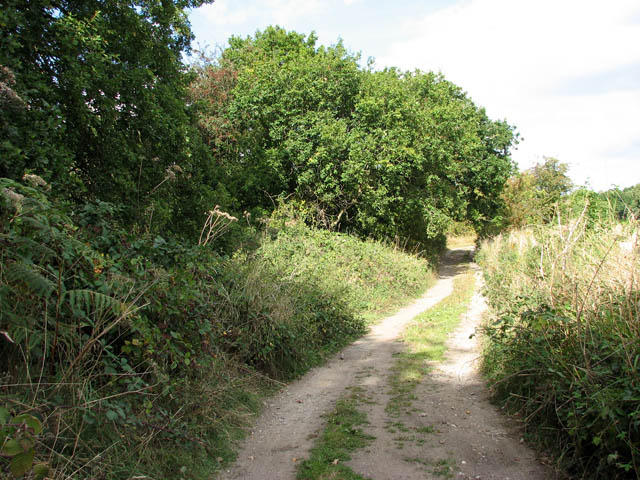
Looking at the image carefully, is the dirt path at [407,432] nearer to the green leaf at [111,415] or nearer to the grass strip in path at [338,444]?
the grass strip in path at [338,444]

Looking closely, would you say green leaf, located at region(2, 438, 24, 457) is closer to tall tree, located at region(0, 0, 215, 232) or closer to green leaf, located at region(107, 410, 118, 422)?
green leaf, located at region(107, 410, 118, 422)

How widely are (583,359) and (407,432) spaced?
195 cm

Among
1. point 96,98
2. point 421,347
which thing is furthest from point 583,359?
point 96,98

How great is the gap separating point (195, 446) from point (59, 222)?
8.15 ft

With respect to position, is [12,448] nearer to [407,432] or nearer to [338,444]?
[338,444]

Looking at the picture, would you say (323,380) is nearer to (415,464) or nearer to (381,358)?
(381,358)

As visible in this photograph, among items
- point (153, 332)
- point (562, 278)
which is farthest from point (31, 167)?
point (562, 278)

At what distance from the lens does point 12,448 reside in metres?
2.36

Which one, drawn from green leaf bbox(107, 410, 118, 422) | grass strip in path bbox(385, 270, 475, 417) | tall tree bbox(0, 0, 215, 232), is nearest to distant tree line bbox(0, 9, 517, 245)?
tall tree bbox(0, 0, 215, 232)

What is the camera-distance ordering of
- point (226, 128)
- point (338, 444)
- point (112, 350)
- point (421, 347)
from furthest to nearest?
point (226, 128)
point (421, 347)
point (338, 444)
point (112, 350)

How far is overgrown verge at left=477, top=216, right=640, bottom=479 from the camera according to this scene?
3.56 m

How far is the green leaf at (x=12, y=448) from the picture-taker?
7.73ft

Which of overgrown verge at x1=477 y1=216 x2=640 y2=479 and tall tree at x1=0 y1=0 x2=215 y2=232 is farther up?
tall tree at x1=0 y1=0 x2=215 y2=232

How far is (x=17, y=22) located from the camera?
6379 mm
